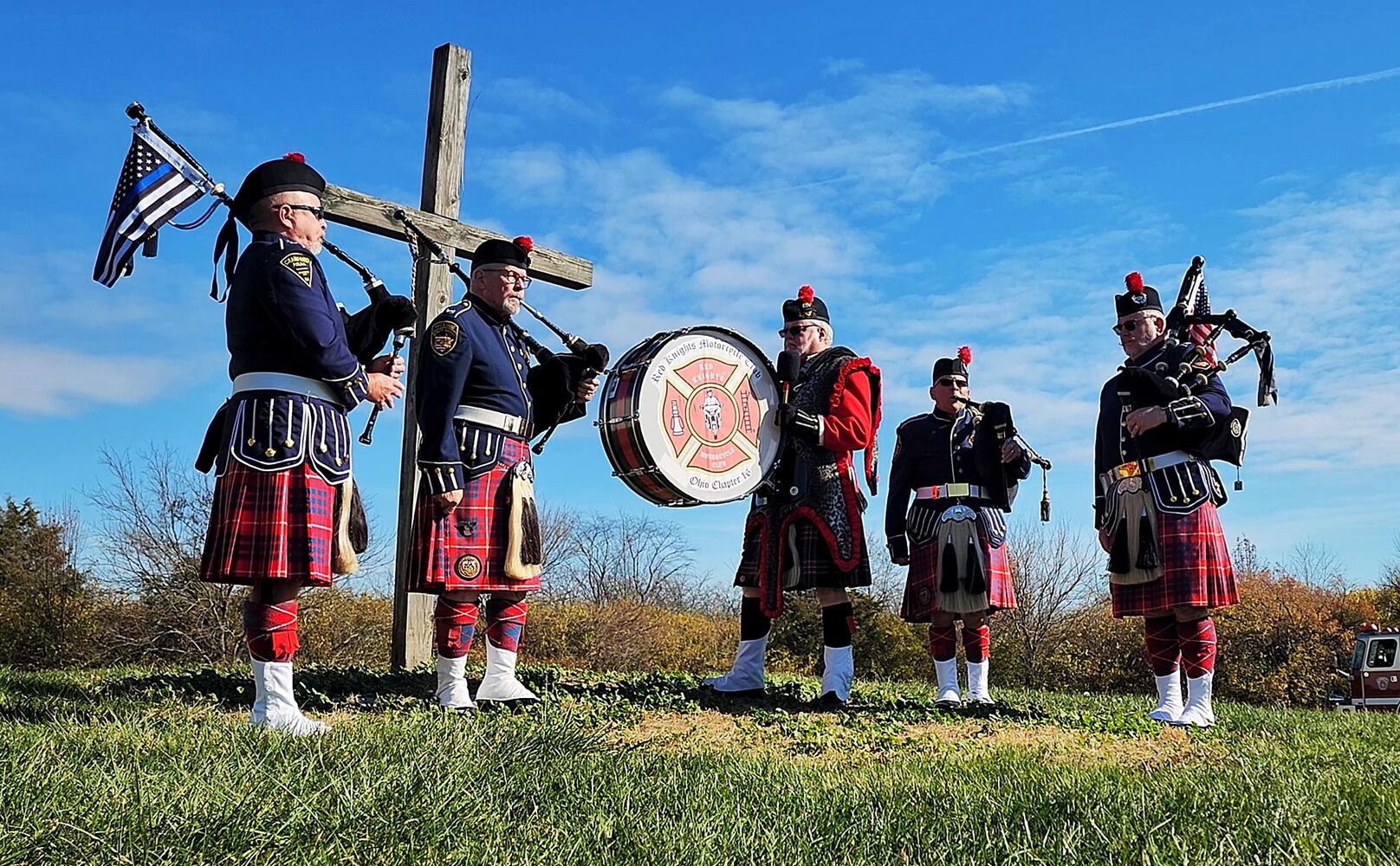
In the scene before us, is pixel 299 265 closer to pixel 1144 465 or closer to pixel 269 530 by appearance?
pixel 269 530

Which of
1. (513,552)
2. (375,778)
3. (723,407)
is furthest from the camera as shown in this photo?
(723,407)

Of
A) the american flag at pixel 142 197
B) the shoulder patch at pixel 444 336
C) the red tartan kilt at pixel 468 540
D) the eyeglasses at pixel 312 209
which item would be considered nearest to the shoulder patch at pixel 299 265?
the eyeglasses at pixel 312 209

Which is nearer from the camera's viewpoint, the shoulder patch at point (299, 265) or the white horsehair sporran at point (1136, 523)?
the shoulder patch at point (299, 265)

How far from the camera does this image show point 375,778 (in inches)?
103

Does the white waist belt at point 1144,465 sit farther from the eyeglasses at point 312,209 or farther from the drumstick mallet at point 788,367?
the eyeglasses at point 312,209

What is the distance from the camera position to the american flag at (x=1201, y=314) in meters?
5.40

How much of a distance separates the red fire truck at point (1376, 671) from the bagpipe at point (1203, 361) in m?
5.85

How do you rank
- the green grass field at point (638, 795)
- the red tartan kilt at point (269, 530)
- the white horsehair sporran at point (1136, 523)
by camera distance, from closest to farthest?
the green grass field at point (638, 795) → the red tartan kilt at point (269, 530) → the white horsehair sporran at point (1136, 523)

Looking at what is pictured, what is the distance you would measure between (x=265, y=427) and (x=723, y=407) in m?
1.99

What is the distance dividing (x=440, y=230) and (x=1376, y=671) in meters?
8.53

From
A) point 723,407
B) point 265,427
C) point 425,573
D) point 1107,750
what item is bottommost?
point 1107,750

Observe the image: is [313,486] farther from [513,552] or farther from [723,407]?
[723,407]

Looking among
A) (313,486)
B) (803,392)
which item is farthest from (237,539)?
(803,392)

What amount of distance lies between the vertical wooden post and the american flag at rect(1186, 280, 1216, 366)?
3.72 meters
